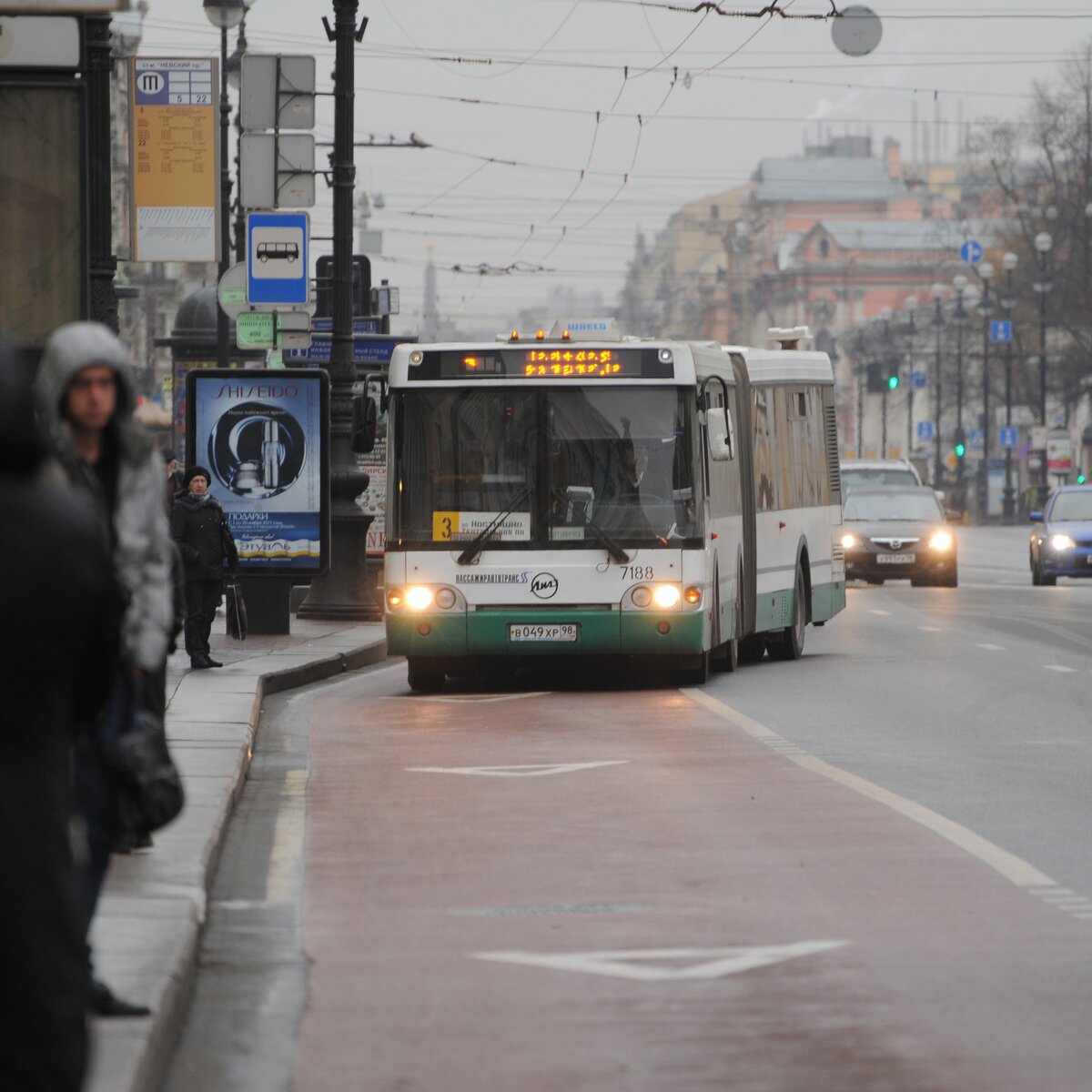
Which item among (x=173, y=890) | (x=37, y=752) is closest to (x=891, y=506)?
(x=173, y=890)

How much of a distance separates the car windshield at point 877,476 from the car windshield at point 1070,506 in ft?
Answer: 14.7

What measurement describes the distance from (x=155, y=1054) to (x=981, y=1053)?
194 centimetres

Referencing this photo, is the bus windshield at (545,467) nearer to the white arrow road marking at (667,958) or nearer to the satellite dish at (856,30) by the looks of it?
the white arrow road marking at (667,958)

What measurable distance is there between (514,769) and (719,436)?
653 cm

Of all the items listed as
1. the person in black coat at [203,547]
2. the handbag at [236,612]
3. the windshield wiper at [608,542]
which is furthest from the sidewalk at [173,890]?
the handbag at [236,612]

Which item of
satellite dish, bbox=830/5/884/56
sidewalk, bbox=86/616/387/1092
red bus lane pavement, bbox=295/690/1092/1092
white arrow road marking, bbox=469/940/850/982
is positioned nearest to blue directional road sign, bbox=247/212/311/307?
satellite dish, bbox=830/5/884/56

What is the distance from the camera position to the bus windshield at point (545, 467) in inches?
731

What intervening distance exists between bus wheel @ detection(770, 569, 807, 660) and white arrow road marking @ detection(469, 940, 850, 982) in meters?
15.2

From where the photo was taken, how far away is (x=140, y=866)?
29.0 feet

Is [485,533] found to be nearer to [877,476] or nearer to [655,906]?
[655,906]

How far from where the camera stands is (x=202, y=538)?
20.0 metres

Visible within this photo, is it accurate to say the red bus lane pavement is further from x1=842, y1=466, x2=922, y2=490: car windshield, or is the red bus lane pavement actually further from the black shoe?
x1=842, y1=466, x2=922, y2=490: car windshield

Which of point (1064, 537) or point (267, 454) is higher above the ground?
point (267, 454)

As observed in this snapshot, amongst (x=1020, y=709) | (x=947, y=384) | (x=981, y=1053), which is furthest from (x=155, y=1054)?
(x=947, y=384)
